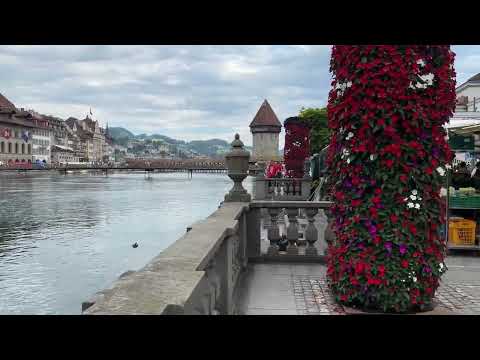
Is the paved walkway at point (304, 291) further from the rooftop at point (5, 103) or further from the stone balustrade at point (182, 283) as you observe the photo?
the rooftop at point (5, 103)

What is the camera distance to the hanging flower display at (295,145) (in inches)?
974

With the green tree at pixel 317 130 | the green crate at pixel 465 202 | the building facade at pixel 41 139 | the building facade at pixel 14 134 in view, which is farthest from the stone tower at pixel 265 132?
the green crate at pixel 465 202

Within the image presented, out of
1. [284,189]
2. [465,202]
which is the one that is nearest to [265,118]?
[284,189]

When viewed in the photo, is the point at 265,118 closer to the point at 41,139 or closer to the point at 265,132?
the point at 265,132

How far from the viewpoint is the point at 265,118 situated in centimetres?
9019

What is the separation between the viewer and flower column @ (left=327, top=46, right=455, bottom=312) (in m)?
4.07

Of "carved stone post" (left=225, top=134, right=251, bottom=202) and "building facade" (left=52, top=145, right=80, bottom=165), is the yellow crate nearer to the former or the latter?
"carved stone post" (left=225, top=134, right=251, bottom=202)

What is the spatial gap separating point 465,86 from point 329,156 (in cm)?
4757

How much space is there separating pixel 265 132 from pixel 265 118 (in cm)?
276

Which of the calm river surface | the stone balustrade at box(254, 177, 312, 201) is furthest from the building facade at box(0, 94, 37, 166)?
the stone balustrade at box(254, 177, 312, 201)

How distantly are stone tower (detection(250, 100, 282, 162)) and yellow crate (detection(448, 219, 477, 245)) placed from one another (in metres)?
80.8
